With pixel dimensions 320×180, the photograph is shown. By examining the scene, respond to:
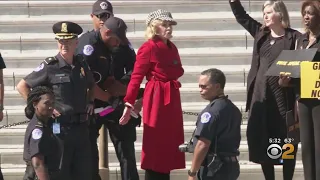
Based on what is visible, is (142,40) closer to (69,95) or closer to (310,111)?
(69,95)

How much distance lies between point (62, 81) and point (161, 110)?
3.27 feet

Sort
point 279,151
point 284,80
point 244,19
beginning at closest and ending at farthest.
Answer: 1. point 284,80
2. point 279,151
3. point 244,19

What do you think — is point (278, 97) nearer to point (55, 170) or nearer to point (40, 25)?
point (55, 170)

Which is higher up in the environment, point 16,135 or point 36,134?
point 36,134

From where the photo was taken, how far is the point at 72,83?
8.00m

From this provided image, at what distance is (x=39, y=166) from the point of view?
24.8ft

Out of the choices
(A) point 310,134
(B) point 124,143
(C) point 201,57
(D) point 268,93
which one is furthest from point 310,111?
(C) point 201,57

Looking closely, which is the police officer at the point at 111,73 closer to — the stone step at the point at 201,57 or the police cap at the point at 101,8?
the police cap at the point at 101,8

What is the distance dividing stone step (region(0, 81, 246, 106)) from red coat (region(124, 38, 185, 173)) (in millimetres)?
2247

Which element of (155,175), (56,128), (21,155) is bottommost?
(21,155)

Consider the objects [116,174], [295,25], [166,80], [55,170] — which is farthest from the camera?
[295,25]

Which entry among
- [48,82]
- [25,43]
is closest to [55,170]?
[48,82]

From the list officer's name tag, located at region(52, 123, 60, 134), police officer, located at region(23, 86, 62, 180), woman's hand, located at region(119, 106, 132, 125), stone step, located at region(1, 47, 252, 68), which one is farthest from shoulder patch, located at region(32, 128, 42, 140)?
stone step, located at region(1, 47, 252, 68)

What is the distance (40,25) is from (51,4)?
378mm
